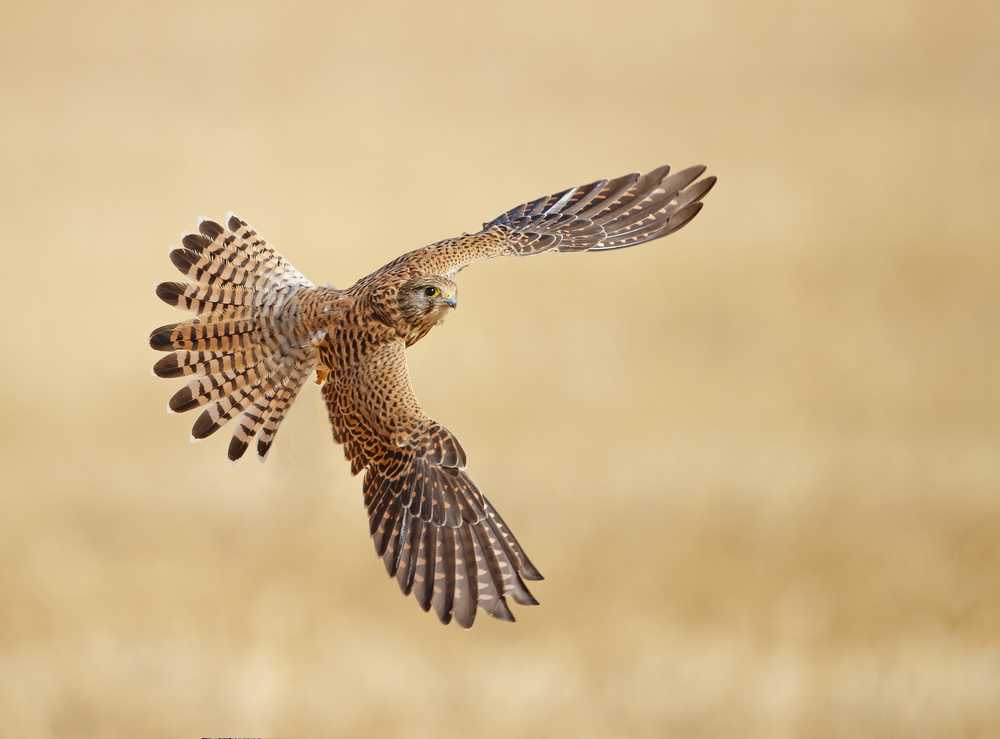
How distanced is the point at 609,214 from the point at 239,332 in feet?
6.47

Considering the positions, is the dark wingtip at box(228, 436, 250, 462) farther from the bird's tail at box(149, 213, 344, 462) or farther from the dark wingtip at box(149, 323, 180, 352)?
the dark wingtip at box(149, 323, 180, 352)

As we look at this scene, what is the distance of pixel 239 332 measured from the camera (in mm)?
5621

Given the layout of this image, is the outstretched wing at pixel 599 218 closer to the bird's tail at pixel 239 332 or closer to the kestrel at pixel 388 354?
the kestrel at pixel 388 354

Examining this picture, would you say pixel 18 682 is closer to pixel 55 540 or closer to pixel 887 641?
pixel 55 540

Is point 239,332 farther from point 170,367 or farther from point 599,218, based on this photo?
point 599,218

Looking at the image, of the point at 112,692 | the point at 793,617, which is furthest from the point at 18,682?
the point at 793,617

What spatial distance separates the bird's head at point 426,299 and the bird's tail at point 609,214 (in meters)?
0.77

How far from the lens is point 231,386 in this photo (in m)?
5.52

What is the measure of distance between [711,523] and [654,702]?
285 centimetres

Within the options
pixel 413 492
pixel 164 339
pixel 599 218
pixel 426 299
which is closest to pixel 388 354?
pixel 426 299

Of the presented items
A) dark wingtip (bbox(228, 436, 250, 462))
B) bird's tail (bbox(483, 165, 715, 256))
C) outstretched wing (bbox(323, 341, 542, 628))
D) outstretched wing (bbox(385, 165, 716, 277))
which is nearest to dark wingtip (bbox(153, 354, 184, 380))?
dark wingtip (bbox(228, 436, 250, 462))

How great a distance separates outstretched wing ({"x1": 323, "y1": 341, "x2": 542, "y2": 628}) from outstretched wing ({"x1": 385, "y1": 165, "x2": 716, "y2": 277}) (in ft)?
2.23

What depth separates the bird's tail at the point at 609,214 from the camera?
5.80m

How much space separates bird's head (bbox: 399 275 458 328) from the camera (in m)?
A: 5.00
